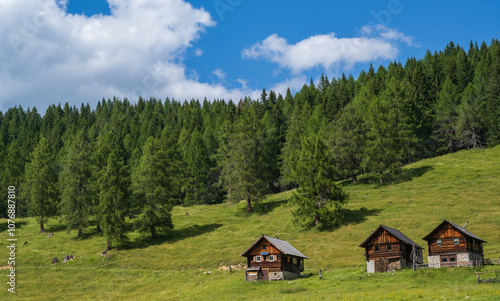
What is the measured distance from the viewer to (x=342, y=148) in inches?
3374

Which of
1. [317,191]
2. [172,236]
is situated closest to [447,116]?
[317,191]

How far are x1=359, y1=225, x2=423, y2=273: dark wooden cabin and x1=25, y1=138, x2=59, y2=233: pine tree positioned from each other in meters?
57.7

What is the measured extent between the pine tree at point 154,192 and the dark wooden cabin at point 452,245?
135 feet

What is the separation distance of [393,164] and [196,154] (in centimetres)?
4715

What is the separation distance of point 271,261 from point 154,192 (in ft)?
93.5

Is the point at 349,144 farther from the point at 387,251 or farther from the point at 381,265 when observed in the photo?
the point at 381,265

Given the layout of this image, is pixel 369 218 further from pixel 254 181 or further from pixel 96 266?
pixel 96 266

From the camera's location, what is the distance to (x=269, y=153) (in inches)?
4176

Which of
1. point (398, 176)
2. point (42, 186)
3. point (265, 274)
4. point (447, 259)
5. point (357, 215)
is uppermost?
point (42, 186)

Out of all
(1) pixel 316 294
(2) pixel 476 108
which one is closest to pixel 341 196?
(1) pixel 316 294

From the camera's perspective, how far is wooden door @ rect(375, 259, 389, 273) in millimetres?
43531

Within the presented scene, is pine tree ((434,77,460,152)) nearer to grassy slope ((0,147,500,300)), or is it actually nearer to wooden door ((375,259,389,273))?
grassy slope ((0,147,500,300))

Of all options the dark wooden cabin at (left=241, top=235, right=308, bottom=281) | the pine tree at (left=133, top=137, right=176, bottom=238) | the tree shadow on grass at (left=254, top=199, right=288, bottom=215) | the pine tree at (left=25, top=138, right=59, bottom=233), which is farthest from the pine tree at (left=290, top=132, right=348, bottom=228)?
the pine tree at (left=25, top=138, right=59, bottom=233)

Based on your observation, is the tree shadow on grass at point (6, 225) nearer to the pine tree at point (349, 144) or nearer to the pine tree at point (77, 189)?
the pine tree at point (77, 189)
